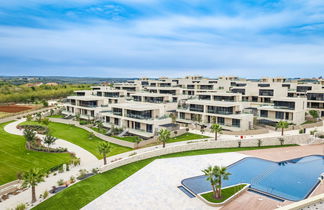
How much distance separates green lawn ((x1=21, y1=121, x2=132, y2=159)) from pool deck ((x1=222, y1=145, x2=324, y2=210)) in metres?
21.1

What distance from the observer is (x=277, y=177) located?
3058 centimetres

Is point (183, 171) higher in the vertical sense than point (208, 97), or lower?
lower

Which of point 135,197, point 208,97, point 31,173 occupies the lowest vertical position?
point 135,197

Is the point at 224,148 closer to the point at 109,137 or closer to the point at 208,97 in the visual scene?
the point at 109,137

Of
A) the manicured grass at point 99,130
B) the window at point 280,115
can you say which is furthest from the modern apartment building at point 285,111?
the manicured grass at point 99,130

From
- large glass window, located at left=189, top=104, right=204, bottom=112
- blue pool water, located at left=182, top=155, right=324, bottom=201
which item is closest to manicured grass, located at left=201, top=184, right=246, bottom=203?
blue pool water, located at left=182, top=155, right=324, bottom=201

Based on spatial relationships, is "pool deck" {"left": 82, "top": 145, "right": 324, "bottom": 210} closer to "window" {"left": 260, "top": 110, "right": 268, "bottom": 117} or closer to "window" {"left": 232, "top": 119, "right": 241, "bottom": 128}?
"window" {"left": 232, "top": 119, "right": 241, "bottom": 128}

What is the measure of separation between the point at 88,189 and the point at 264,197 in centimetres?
1922

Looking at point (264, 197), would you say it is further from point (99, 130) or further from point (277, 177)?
point (99, 130)

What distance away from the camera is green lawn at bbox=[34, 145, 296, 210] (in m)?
24.3

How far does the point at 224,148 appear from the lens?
43531mm

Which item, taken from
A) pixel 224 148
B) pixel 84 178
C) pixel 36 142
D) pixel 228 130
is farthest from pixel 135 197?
pixel 228 130

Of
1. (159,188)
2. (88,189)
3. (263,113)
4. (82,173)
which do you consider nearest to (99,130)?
(82,173)

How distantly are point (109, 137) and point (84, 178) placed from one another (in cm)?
1589
